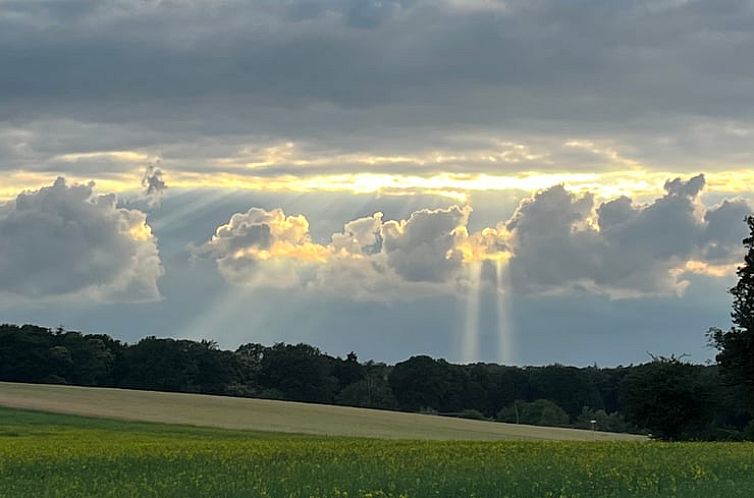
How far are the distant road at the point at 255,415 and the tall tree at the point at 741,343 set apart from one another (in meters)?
11.1

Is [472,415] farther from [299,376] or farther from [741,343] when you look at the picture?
[741,343]

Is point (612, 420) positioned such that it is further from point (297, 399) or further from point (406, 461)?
point (406, 461)

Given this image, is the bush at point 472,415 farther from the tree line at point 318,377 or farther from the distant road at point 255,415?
the distant road at point 255,415

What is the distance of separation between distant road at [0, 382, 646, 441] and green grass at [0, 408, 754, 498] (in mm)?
31403

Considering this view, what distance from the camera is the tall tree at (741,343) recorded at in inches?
2714

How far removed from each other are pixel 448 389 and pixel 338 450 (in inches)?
4118

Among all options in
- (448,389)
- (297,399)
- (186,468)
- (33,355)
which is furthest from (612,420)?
(186,468)

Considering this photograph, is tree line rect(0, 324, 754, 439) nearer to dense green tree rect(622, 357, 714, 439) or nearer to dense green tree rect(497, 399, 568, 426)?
dense green tree rect(497, 399, 568, 426)

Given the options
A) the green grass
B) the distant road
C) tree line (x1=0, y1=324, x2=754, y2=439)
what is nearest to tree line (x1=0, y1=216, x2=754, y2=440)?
tree line (x1=0, y1=324, x2=754, y2=439)

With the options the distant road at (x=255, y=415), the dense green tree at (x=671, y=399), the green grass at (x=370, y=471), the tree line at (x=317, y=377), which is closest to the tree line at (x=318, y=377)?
the tree line at (x=317, y=377)

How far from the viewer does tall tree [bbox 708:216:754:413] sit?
68.9m

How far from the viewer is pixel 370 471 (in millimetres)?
32781

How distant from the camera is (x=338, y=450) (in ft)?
150

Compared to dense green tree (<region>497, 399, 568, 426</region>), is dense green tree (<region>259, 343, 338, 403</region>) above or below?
above
